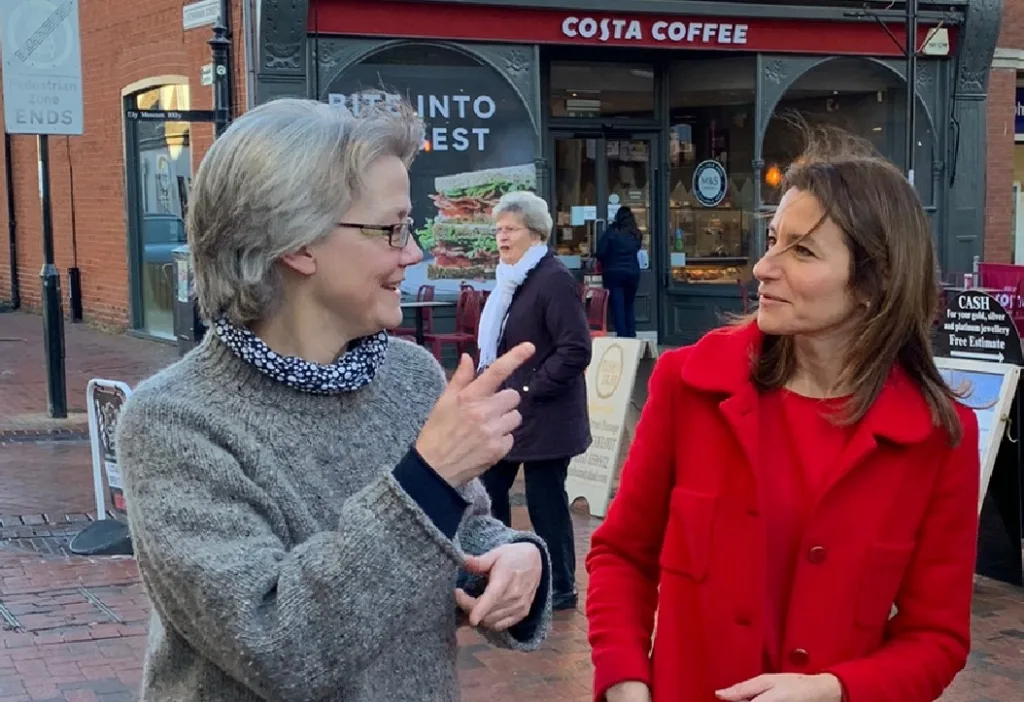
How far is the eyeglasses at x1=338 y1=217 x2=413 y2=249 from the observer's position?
195 centimetres

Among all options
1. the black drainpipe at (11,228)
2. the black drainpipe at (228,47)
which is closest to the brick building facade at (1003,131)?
the black drainpipe at (228,47)

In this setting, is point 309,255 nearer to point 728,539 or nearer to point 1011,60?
point 728,539

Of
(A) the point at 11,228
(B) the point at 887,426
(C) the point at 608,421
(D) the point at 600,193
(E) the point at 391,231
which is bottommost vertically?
(C) the point at 608,421

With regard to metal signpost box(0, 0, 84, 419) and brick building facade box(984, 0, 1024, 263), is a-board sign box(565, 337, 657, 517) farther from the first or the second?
brick building facade box(984, 0, 1024, 263)

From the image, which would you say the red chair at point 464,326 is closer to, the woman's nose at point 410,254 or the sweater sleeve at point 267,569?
the woman's nose at point 410,254

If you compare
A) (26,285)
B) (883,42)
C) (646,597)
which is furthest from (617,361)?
(26,285)

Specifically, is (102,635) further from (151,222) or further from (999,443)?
(151,222)

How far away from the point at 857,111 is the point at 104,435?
12197 millimetres

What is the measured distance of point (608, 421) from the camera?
328 inches

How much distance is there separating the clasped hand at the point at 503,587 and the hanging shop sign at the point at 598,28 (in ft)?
38.9

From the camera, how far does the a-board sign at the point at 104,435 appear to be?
7.03 m

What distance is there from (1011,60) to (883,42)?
241 centimetres

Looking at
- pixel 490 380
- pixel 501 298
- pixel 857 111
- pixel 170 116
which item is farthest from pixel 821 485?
pixel 857 111

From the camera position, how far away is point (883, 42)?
52.6 feet
